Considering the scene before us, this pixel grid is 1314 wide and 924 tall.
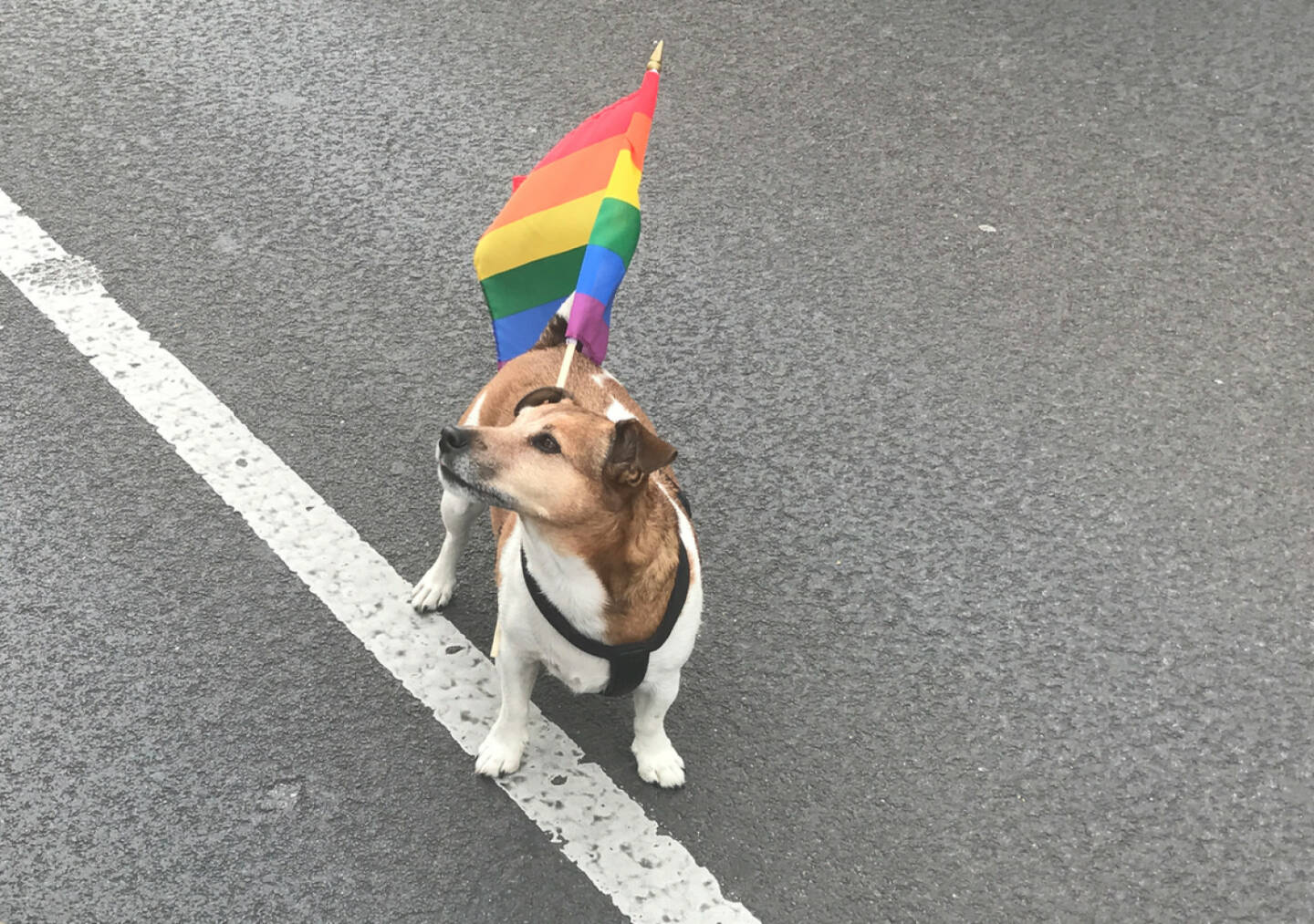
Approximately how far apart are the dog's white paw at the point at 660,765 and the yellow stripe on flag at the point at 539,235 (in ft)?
4.03

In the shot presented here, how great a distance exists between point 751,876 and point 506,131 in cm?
328

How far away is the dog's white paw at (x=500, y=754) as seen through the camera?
3.13 meters

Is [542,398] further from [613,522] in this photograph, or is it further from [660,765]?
[660,765]

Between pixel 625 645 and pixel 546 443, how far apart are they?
0.51 metres

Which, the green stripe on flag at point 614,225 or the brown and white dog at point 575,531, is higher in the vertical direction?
the green stripe on flag at point 614,225

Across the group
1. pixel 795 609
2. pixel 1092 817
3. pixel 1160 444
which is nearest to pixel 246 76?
pixel 795 609

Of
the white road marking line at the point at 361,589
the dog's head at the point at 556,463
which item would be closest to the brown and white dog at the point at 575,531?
the dog's head at the point at 556,463

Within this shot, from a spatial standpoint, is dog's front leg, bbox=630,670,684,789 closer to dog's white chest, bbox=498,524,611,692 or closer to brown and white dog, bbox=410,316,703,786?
brown and white dog, bbox=410,316,703,786

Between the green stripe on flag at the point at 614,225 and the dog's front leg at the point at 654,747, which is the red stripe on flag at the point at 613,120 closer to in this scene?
the green stripe on flag at the point at 614,225

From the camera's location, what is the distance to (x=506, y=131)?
5180 mm

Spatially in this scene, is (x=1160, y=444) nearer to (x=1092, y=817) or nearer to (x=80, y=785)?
(x=1092, y=817)

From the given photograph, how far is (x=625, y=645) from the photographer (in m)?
2.81

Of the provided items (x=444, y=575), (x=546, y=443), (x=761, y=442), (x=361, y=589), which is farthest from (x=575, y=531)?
(x=761, y=442)

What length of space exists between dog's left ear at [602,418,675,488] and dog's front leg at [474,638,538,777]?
0.57 meters
